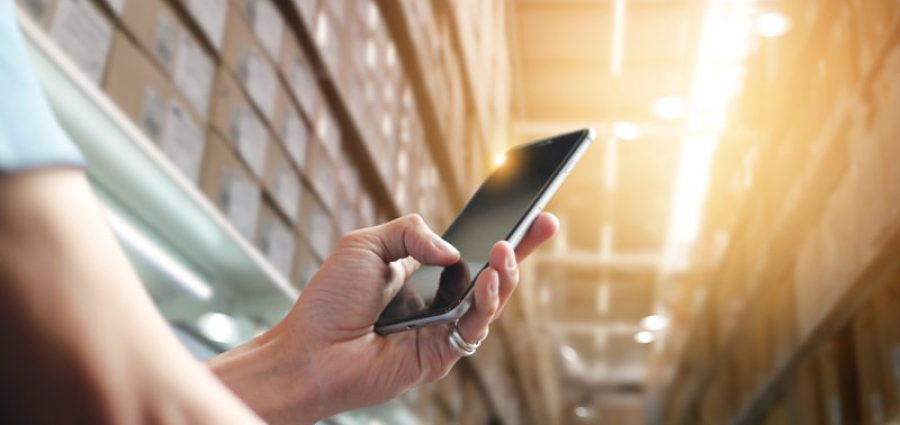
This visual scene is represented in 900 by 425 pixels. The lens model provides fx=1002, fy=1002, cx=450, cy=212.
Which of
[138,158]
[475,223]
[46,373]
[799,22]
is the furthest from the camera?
[799,22]

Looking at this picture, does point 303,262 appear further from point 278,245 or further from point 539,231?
point 539,231

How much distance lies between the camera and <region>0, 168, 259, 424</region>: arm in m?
0.33

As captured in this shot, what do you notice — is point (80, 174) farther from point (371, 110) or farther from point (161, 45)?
point (371, 110)

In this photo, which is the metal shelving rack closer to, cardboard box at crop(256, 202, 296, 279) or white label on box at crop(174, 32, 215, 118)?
cardboard box at crop(256, 202, 296, 279)

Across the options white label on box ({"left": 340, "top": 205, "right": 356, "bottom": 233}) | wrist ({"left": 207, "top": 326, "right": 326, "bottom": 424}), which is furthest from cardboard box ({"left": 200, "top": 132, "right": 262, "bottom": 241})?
wrist ({"left": 207, "top": 326, "right": 326, "bottom": 424})

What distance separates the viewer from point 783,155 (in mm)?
3801

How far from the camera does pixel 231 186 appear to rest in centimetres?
223

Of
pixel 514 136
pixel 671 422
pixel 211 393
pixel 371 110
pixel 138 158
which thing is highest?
pixel 514 136

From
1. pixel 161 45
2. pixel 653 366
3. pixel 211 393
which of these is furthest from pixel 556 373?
pixel 211 393

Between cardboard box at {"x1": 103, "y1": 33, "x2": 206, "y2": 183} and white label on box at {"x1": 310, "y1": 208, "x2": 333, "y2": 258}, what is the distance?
0.79m

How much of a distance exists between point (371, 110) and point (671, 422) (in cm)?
737

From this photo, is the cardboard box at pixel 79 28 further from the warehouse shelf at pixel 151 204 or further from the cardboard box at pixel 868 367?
the cardboard box at pixel 868 367

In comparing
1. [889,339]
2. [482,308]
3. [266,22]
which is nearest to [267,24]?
Result: [266,22]

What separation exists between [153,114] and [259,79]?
56cm
